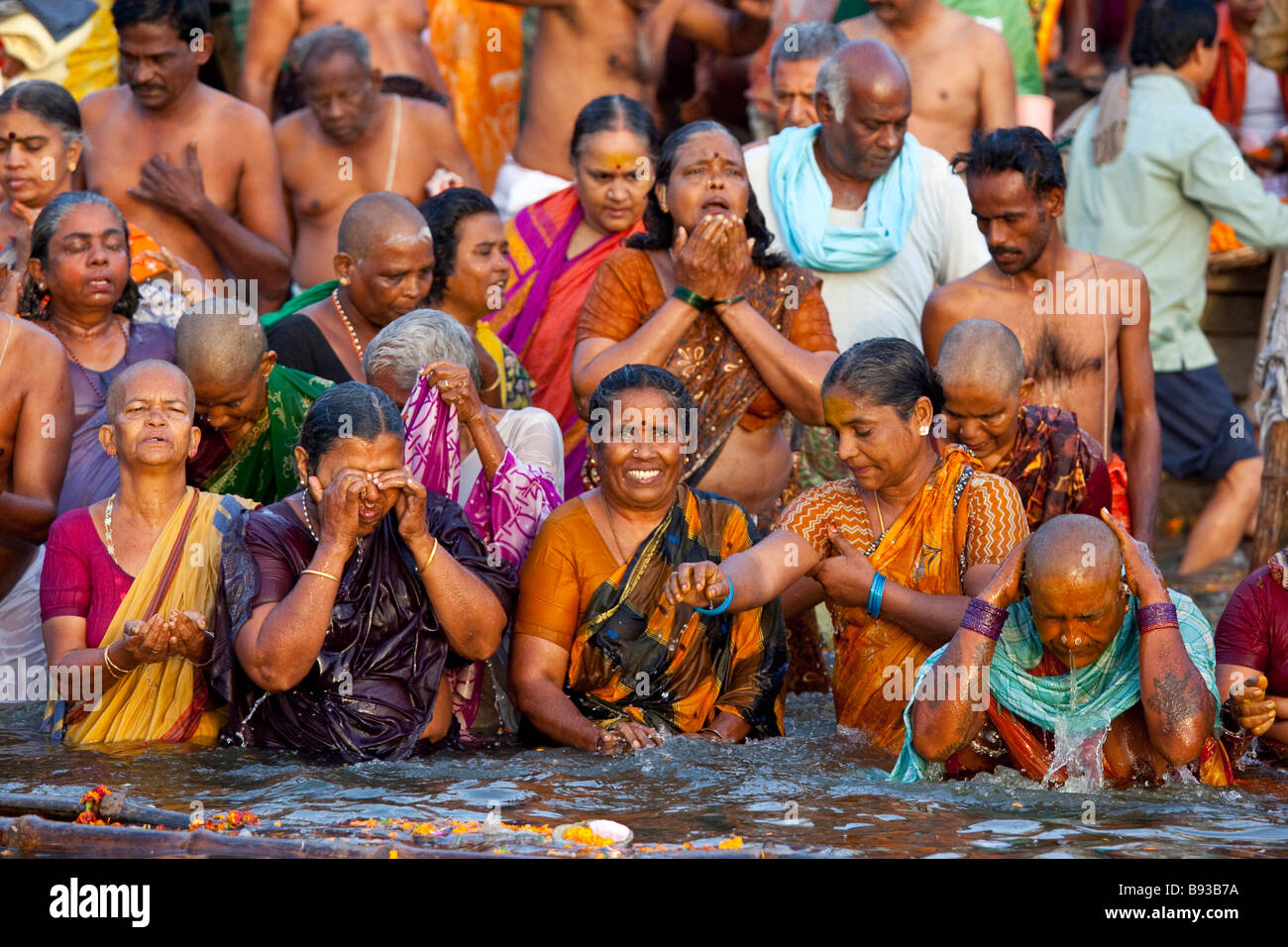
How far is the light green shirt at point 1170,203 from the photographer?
827cm

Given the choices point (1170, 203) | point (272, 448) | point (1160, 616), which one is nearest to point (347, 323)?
point (272, 448)

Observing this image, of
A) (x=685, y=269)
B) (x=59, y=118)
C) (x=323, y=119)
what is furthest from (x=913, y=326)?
(x=59, y=118)

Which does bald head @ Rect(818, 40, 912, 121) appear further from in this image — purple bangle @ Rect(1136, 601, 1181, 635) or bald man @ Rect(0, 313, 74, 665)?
bald man @ Rect(0, 313, 74, 665)

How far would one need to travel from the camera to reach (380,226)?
642 centimetres

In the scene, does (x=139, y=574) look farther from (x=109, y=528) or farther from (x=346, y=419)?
(x=346, y=419)

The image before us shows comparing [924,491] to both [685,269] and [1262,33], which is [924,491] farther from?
[1262,33]

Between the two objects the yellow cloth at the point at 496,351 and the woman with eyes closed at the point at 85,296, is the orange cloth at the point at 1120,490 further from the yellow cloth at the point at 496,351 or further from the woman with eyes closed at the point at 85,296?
the woman with eyes closed at the point at 85,296

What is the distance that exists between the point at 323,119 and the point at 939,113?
2774 millimetres

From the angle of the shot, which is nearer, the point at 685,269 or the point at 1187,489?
the point at 685,269

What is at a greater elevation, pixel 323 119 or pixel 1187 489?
pixel 323 119

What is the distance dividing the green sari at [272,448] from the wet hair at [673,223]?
125 centimetres

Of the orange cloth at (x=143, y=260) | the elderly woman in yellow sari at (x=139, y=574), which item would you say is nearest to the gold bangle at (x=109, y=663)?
the elderly woman in yellow sari at (x=139, y=574)

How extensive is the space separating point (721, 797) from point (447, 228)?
2.72 meters

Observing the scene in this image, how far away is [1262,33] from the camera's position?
9969 millimetres
